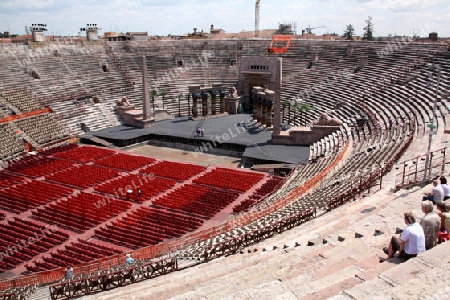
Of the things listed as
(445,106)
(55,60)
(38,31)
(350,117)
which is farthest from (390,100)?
(38,31)

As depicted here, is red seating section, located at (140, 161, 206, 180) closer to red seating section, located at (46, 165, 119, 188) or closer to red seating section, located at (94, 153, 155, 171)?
red seating section, located at (94, 153, 155, 171)

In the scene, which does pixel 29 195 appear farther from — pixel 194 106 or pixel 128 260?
pixel 194 106

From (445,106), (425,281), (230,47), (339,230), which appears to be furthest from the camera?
(230,47)

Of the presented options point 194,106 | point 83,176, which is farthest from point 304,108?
point 83,176

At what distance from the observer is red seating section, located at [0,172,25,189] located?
37844 millimetres

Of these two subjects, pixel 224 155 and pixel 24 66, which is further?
pixel 24 66

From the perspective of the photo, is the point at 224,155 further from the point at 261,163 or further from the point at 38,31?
the point at 38,31

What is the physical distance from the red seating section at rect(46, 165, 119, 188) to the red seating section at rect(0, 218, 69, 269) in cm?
850

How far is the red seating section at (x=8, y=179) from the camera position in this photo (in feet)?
124

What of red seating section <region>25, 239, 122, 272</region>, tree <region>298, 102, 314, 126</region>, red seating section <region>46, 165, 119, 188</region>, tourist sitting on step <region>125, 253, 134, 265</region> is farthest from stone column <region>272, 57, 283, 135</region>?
tourist sitting on step <region>125, 253, 134, 265</region>

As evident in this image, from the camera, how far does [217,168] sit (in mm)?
41594

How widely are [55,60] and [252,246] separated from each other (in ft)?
183

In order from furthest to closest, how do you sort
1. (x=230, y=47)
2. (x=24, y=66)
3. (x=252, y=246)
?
(x=230, y=47) → (x=24, y=66) → (x=252, y=246)

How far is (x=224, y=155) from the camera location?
47.7 m
